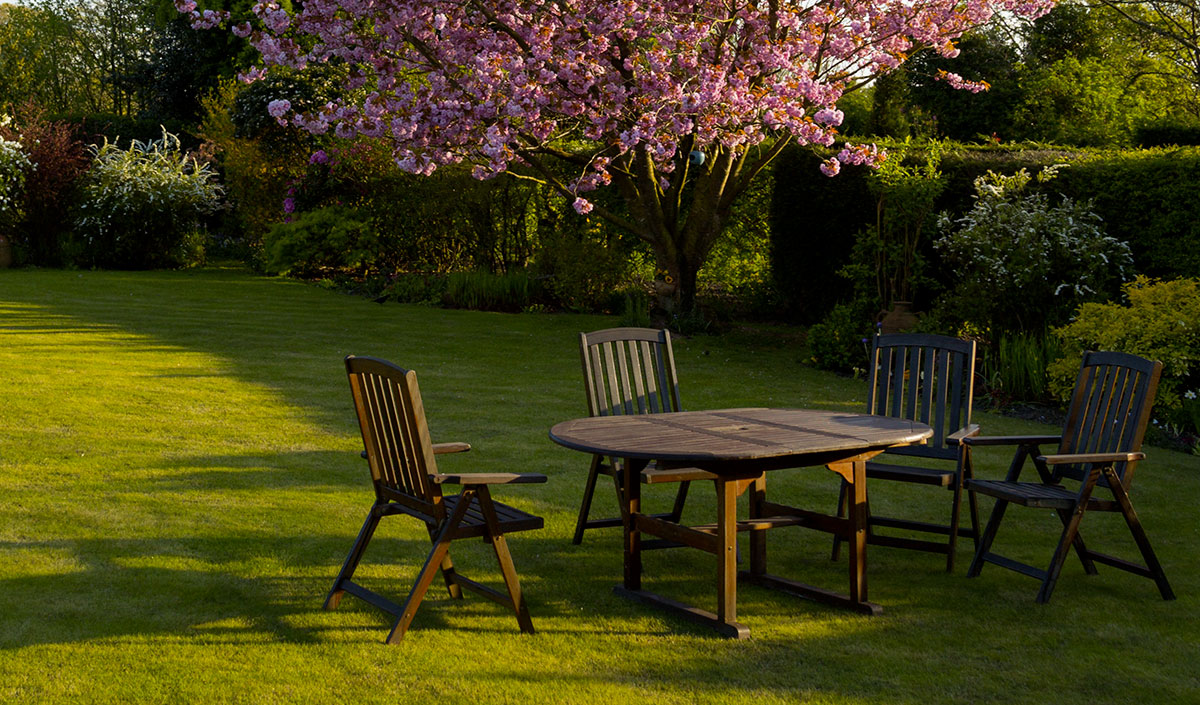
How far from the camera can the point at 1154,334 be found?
30.2 ft

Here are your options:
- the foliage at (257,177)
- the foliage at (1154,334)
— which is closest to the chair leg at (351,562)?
the foliage at (1154,334)

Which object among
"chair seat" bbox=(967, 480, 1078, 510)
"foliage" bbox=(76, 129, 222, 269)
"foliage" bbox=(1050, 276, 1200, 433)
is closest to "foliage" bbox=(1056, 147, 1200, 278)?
"foliage" bbox=(1050, 276, 1200, 433)

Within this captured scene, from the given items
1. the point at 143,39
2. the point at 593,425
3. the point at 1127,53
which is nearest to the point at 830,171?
the point at 593,425

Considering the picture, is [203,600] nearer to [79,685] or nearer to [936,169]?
[79,685]

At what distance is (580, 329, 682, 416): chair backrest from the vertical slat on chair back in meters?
1.56

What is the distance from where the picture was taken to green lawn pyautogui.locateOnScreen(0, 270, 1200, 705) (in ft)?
13.2

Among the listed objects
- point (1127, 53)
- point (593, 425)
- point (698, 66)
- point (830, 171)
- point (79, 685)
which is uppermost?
point (1127, 53)

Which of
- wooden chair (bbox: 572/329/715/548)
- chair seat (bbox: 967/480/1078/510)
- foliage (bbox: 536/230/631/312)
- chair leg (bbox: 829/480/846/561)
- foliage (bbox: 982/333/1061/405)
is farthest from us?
foliage (bbox: 536/230/631/312)

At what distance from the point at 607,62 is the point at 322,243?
31.1 ft

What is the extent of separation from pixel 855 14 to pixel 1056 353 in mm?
4340

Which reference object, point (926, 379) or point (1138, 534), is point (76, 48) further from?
point (1138, 534)

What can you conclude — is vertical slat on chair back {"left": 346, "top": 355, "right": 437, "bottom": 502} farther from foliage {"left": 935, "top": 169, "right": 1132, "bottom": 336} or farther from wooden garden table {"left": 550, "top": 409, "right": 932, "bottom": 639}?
foliage {"left": 935, "top": 169, "right": 1132, "bottom": 336}

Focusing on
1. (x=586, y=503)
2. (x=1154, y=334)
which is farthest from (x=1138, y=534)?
(x=1154, y=334)

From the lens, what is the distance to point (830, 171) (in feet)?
38.0
